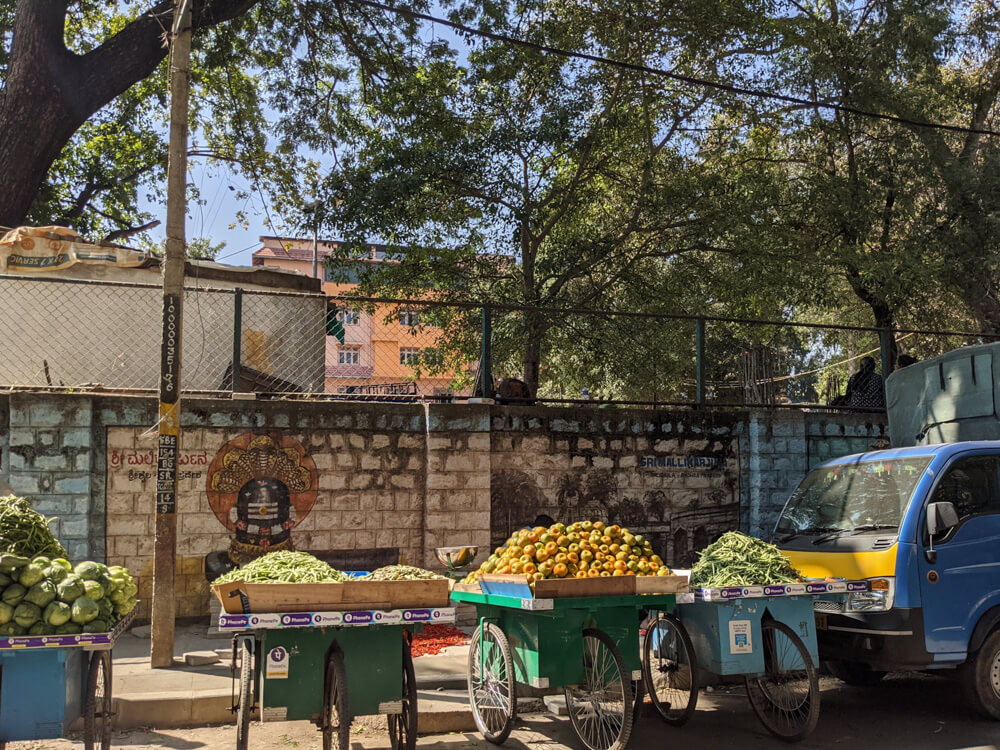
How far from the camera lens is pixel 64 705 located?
15.5ft

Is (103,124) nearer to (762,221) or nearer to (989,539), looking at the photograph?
(762,221)

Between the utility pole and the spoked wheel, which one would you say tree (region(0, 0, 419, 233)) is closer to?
the utility pole

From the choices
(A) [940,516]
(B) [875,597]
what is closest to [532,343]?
(B) [875,597]

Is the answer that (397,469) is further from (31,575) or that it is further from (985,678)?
(985,678)

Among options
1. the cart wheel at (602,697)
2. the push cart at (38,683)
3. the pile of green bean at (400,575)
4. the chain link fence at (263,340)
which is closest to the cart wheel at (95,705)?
the push cart at (38,683)

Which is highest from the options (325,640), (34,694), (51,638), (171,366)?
(171,366)

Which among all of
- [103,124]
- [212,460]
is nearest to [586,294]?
[212,460]

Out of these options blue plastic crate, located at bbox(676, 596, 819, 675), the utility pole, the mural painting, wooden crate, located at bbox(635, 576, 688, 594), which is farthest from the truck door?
the utility pole

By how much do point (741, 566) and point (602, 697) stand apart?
4.87ft

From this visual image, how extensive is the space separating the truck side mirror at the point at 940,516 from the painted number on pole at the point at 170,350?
649cm

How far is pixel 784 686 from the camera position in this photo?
6242 millimetres

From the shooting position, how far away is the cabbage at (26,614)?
15.4 ft

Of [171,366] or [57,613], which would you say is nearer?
[57,613]

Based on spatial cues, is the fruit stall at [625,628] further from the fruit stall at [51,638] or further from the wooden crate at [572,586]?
the fruit stall at [51,638]
